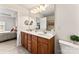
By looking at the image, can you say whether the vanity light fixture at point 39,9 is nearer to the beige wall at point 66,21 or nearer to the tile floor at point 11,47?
the beige wall at point 66,21

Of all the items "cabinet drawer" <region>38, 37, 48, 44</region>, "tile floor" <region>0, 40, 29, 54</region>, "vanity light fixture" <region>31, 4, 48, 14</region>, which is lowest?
"tile floor" <region>0, 40, 29, 54</region>

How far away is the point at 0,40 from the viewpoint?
2.22m

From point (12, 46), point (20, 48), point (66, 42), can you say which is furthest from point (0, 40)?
point (66, 42)

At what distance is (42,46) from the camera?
222 cm

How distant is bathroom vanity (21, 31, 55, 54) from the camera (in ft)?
6.58

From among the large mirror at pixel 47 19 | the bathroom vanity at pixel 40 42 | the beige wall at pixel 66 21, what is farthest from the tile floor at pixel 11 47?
the beige wall at pixel 66 21

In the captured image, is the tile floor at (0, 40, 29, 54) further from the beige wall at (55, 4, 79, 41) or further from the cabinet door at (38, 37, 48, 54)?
the beige wall at (55, 4, 79, 41)

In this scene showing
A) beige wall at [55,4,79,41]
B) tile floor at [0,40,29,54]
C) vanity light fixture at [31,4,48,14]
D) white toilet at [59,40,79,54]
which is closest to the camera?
white toilet at [59,40,79,54]

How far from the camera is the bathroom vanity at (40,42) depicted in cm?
201

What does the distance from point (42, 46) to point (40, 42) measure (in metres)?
0.13

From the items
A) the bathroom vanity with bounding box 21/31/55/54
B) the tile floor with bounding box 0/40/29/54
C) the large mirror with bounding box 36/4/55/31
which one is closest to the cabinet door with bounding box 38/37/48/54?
the bathroom vanity with bounding box 21/31/55/54

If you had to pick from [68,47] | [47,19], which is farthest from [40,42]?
[68,47]

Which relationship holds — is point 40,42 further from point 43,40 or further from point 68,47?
point 68,47
